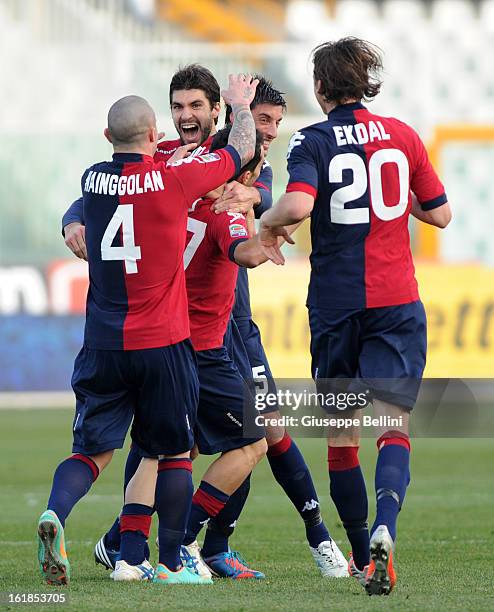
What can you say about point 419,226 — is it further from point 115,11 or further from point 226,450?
point 226,450

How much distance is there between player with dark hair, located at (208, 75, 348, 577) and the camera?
654cm

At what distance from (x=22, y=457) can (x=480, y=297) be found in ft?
24.6

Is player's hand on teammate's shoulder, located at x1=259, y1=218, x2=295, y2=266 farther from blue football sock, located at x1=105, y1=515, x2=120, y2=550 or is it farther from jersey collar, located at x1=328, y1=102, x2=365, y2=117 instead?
blue football sock, located at x1=105, y1=515, x2=120, y2=550

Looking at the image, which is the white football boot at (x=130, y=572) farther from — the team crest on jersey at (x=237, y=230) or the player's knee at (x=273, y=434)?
the team crest on jersey at (x=237, y=230)

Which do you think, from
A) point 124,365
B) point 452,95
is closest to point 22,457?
point 124,365

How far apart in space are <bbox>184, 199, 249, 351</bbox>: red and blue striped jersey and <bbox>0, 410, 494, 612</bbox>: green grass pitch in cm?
117

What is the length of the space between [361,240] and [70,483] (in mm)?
1598

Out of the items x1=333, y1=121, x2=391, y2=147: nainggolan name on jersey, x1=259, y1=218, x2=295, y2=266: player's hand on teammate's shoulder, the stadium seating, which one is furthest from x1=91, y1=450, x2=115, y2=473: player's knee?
the stadium seating

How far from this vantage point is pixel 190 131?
6766 millimetres

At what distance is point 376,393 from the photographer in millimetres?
5672

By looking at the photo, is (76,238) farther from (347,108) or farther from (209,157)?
(347,108)

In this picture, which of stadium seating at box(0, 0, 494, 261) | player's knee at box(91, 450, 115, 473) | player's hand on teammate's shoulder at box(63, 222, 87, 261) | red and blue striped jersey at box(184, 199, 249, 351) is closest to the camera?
player's knee at box(91, 450, 115, 473)

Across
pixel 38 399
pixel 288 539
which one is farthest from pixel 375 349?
pixel 38 399

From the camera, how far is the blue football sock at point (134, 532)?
19.4ft
